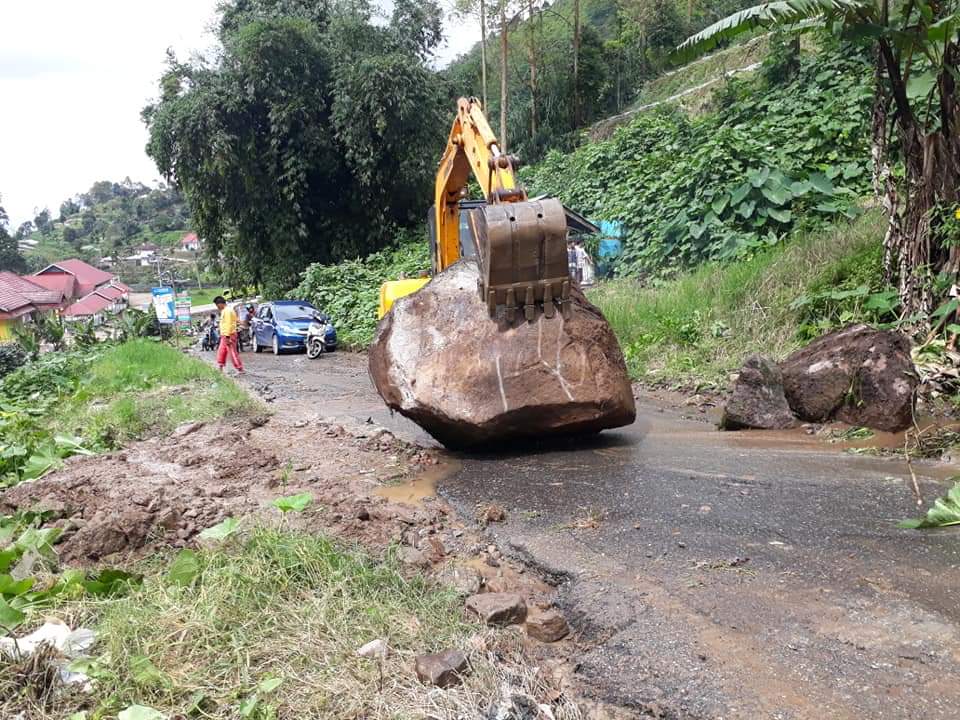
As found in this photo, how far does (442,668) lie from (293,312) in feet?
58.8

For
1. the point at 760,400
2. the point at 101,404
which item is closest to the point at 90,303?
the point at 101,404

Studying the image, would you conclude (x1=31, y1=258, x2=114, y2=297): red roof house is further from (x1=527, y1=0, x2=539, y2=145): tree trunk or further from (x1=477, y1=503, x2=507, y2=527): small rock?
(x1=477, y1=503, x2=507, y2=527): small rock

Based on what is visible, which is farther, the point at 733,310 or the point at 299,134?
the point at 299,134

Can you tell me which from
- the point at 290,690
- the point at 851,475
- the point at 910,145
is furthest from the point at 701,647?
the point at 910,145

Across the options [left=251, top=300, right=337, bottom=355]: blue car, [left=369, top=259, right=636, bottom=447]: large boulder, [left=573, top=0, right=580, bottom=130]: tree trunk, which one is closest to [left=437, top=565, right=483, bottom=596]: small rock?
[left=369, top=259, right=636, bottom=447]: large boulder

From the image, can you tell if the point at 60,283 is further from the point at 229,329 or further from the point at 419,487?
the point at 419,487

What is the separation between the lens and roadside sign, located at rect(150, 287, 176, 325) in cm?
2308

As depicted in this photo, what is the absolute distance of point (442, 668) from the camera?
10.0ft

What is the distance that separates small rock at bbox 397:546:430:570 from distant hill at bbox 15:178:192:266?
73.7m

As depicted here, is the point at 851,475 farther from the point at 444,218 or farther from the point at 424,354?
the point at 444,218

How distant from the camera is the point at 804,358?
7406 mm

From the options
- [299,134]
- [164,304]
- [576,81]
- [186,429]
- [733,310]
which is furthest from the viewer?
[576,81]

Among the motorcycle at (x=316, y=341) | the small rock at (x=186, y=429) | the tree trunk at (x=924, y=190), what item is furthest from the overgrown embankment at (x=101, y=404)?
the tree trunk at (x=924, y=190)

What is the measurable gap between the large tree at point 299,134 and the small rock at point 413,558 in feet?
68.2
